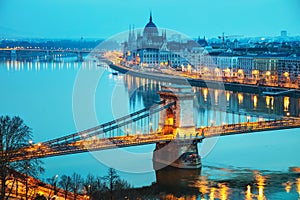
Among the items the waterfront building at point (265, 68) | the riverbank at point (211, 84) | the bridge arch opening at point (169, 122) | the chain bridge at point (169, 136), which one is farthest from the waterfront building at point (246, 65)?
the bridge arch opening at point (169, 122)

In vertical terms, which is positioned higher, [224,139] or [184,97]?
[184,97]

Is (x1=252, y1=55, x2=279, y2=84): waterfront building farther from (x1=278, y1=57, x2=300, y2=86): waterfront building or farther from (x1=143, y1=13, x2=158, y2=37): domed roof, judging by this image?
(x1=143, y1=13, x2=158, y2=37): domed roof

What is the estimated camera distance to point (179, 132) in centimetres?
759

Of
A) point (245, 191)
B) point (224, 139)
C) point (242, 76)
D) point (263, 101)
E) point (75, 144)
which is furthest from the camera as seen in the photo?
point (242, 76)

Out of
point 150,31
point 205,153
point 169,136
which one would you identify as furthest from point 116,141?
point 150,31

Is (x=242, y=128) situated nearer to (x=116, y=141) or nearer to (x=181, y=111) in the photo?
(x=181, y=111)

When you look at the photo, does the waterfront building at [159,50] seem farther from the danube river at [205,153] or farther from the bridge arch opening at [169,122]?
the bridge arch opening at [169,122]

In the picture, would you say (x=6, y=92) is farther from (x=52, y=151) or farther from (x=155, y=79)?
(x=52, y=151)

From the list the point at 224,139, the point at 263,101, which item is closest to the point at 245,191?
the point at 224,139

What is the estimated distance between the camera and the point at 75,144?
7043 mm

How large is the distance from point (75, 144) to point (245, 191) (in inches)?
72.9

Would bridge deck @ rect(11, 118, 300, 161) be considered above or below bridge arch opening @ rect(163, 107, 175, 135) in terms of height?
below

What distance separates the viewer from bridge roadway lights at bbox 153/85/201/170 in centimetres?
744

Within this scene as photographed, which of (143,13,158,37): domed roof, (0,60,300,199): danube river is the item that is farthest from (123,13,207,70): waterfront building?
(0,60,300,199): danube river
